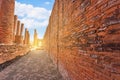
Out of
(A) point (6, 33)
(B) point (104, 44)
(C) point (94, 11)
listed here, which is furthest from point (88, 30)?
(A) point (6, 33)

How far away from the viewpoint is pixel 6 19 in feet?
33.9

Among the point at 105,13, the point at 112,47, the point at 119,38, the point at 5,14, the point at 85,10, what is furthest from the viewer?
the point at 5,14

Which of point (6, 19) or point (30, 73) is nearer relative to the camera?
point (30, 73)

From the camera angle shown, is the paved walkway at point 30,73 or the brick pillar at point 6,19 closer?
the paved walkway at point 30,73

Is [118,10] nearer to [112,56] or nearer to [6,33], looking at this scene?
[112,56]

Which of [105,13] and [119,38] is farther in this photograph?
[105,13]

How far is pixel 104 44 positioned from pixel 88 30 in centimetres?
74

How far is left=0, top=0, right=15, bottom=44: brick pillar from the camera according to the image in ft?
32.6

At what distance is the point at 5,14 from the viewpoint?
10258 mm

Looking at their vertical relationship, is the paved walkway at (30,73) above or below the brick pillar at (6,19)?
below

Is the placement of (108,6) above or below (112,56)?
above

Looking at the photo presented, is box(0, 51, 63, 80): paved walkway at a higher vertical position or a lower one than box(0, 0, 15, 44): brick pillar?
lower

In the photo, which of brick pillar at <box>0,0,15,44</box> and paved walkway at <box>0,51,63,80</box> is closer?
paved walkway at <box>0,51,63,80</box>

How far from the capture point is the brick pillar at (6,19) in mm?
9938
